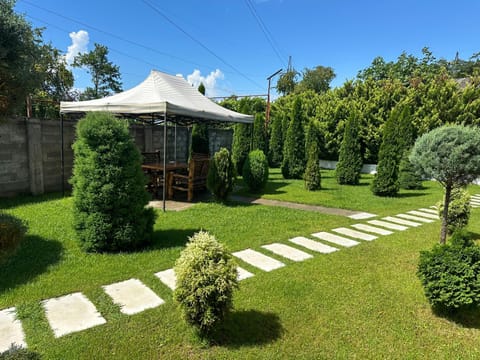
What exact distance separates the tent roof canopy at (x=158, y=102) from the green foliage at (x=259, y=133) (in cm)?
519

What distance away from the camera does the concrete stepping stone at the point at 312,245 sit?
3.69 m

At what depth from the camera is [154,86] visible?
6418 millimetres

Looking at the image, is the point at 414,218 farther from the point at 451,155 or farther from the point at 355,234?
the point at 451,155

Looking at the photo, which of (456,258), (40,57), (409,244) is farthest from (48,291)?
(409,244)

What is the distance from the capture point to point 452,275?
2.17 m

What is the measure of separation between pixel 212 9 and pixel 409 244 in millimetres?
11413

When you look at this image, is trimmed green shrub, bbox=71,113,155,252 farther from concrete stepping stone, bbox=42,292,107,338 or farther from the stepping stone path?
concrete stepping stone, bbox=42,292,107,338

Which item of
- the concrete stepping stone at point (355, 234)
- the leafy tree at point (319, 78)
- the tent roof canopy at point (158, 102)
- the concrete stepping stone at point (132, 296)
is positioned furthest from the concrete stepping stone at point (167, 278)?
the leafy tree at point (319, 78)

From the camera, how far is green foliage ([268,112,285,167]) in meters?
13.9

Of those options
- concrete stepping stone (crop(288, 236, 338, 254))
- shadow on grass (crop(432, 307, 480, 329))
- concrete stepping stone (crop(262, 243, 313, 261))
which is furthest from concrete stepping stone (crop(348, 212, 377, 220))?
shadow on grass (crop(432, 307, 480, 329))

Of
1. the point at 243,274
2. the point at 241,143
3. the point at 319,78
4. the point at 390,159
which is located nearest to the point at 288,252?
the point at 243,274

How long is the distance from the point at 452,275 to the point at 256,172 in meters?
5.68

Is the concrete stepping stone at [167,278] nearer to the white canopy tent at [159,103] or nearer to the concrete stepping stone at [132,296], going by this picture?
the concrete stepping stone at [132,296]

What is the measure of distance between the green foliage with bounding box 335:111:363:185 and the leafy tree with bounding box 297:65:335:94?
2488 centimetres
